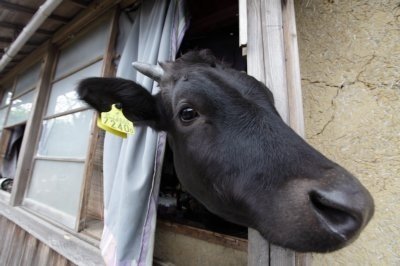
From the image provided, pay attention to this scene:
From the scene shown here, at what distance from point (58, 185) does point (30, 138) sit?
1.37m

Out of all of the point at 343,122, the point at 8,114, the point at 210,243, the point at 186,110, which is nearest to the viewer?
the point at 186,110

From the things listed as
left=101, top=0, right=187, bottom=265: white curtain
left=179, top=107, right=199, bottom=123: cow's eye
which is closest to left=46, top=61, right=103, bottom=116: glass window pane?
left=101, top=0, right=187, bottom=265: white curtain

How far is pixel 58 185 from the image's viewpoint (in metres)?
3.15

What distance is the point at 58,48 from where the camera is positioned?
4160 millimetres

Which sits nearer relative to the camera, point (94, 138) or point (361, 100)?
point (361, 100)

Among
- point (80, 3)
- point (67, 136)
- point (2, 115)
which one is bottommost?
point (67, 136)

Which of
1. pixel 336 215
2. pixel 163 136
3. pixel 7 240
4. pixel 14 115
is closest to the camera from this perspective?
pixel 336 215

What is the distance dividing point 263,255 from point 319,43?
1403 millimetres

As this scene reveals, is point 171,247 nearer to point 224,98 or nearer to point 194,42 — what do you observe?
point 224,98

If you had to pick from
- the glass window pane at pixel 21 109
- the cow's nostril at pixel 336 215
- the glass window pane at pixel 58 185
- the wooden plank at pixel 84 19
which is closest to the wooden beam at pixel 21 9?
the wooden plank at pixel 84 19

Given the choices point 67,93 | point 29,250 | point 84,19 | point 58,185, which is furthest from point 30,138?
point 84,19

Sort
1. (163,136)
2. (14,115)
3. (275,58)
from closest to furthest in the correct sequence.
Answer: (275,58)
(163,136)
(14,115)

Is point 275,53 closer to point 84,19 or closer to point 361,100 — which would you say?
point 361,100

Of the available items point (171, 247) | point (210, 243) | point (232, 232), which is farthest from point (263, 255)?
point (171, 247)
